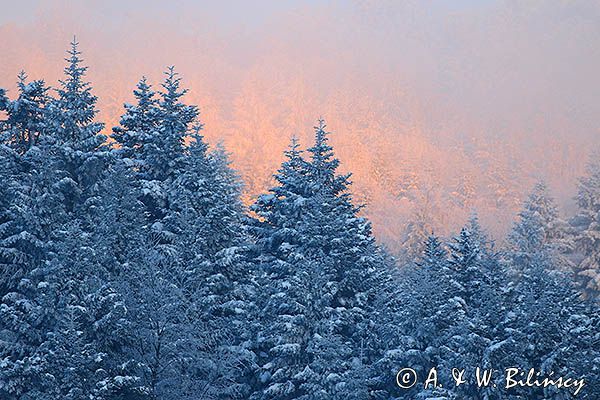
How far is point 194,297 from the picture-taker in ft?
82.5

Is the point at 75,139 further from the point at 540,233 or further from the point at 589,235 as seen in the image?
the point at 589,235

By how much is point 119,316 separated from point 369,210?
405ft

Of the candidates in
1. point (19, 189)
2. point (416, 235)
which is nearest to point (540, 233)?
point (416, 235)

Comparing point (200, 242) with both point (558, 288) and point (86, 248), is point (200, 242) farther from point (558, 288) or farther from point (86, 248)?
point (558, 288)

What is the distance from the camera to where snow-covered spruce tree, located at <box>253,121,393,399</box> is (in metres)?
26.0

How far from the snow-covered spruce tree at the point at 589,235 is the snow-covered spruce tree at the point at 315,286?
20.3 metres

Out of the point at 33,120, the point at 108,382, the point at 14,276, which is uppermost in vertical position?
the point at 33,120

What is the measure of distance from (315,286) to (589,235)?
30.2m

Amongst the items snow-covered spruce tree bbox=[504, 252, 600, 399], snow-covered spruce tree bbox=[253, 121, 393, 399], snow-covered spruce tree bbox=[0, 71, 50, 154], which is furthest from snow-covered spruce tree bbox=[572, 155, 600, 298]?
snow-covered spruce tree bbox=[0, 71, 50, 154]

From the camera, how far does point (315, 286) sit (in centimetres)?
2716

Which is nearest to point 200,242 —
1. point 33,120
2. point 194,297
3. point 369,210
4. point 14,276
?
point 194,297

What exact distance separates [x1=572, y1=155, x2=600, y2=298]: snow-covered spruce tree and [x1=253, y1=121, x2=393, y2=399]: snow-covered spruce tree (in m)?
20.3

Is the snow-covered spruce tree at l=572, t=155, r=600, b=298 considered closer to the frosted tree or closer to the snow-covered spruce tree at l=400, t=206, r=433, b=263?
the frosted tree

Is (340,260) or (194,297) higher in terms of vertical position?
(340,260)
